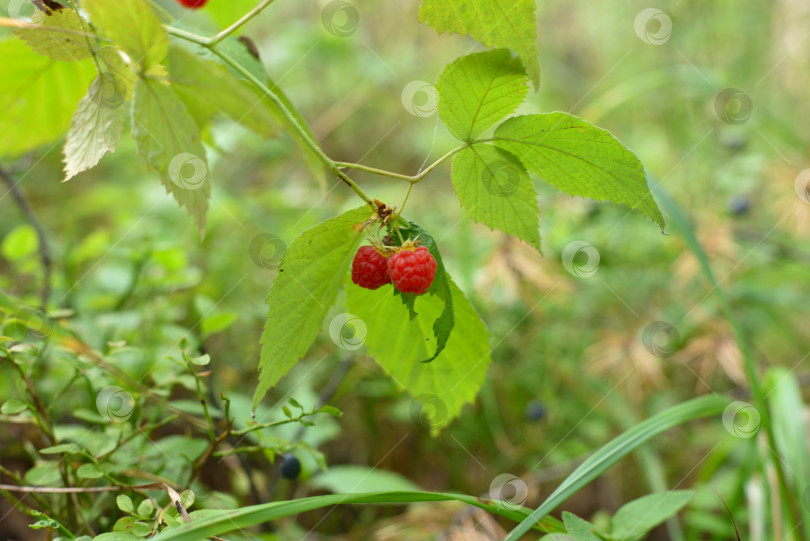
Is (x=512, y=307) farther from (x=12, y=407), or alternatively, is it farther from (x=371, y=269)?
(x=12, y=407)

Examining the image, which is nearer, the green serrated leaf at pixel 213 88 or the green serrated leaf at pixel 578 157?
the green serrated leaf at pixel 578 157

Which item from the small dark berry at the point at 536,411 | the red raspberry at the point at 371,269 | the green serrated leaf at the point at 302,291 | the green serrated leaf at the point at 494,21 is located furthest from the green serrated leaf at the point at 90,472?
the small dark berry at the point at 536,411

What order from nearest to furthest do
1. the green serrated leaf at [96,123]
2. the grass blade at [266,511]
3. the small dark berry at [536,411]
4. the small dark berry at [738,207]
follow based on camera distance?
the grass blade at [266,511], the green serrated leaf at [96,123], the small dark berry at [536,411], the small dark berry at [738,207]

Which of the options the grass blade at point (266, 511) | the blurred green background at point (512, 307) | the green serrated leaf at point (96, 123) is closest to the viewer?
the grass blade at point (266, 511)

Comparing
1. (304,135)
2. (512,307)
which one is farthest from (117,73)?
(512,307)

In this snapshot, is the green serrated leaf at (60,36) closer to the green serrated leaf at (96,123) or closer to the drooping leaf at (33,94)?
the green serrated leaf at (96,123)

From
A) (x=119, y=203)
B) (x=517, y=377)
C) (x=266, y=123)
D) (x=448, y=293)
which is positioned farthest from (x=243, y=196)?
(x=448, y=293)

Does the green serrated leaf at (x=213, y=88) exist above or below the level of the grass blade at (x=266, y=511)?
above

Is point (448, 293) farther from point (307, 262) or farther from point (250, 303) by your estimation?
point (250, 303)
